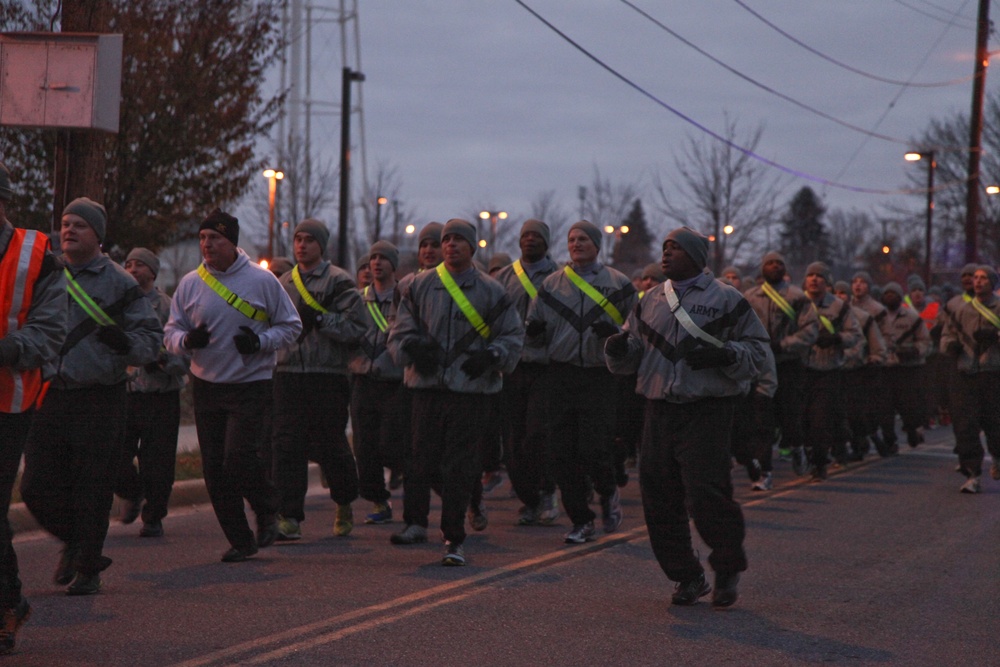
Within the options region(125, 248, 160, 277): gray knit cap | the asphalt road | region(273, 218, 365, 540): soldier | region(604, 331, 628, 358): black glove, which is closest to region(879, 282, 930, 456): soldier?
the asphalt road

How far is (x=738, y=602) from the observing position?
7824 mm

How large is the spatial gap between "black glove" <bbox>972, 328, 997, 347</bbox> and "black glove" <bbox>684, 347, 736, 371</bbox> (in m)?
6.95

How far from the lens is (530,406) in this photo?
10562mm

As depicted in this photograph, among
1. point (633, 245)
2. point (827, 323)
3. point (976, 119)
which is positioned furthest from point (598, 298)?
point (633, 245)

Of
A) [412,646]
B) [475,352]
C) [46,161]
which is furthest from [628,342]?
[46,161]

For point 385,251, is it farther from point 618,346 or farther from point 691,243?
point 691,243

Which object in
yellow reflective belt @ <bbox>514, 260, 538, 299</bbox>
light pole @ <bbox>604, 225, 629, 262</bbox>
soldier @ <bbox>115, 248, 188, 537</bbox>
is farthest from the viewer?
light pole @ <bbox>604, 225, 629, 262</bbox>

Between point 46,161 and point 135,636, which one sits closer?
point 135,636

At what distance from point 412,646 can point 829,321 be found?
10.0 metres

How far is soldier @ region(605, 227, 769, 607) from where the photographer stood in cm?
746

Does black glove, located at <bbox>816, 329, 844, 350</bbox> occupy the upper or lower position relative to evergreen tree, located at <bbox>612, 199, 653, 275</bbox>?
lower

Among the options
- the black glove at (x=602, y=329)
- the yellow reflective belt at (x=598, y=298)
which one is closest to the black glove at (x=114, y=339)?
the black glove at (x=602, y=329)

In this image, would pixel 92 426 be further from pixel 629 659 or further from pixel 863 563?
pixel 863 563

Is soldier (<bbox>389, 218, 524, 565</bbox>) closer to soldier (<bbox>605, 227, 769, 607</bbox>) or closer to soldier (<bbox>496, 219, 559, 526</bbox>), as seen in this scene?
soldier (<bbox>496, 219, 559, 526</bbox>)
